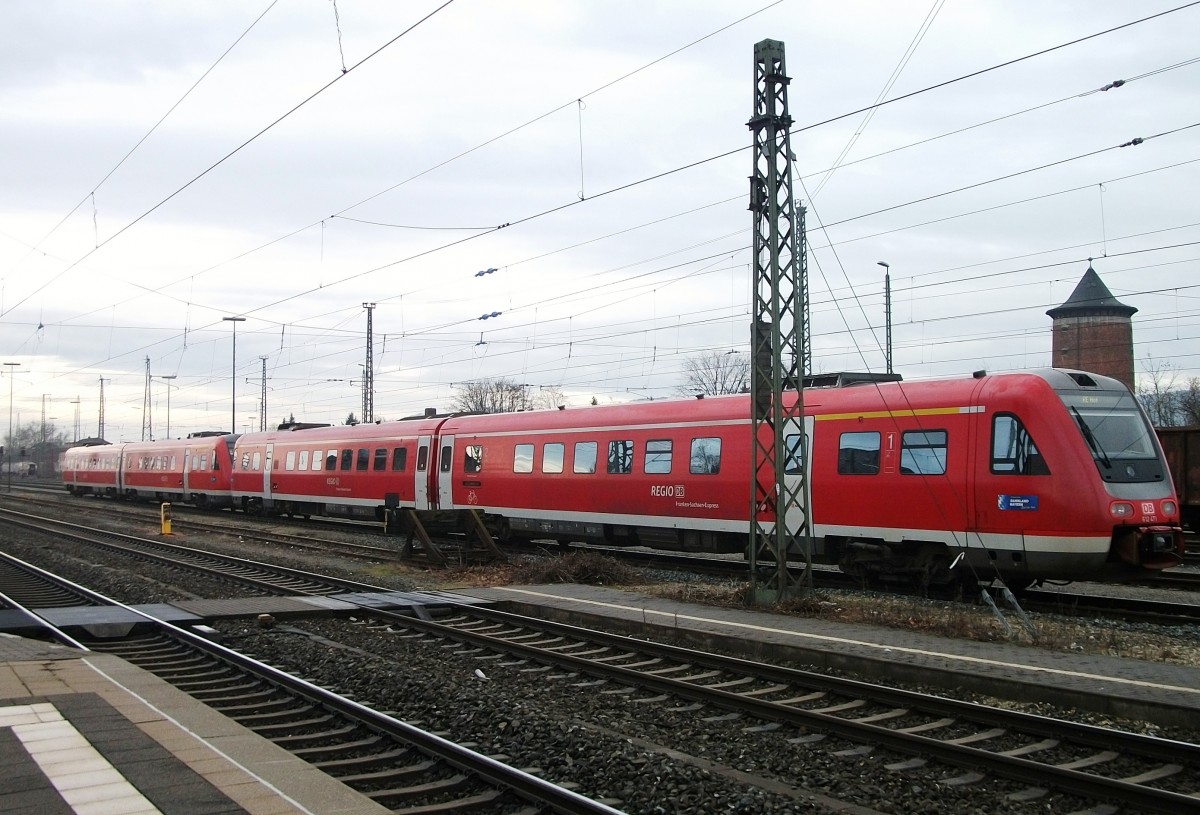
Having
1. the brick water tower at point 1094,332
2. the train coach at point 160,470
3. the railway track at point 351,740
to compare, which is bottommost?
the railway track at point 351,740

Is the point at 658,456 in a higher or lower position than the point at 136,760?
higher

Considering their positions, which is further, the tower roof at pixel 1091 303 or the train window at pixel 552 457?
the tower roof at pixel 1091 303

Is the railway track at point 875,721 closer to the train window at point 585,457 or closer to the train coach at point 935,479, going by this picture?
the train coach at point 935,479

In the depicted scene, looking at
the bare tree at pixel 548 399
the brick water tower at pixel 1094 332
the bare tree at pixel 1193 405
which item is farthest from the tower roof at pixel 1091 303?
the bare tree at pixel 548 399

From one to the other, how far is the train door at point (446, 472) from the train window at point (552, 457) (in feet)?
14.4

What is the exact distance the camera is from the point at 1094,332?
66.8 m

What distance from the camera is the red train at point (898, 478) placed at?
13109 millimetres

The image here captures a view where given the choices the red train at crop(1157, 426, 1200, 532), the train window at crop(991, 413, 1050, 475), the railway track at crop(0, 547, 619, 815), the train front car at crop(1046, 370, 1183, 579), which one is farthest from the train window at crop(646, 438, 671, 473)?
the red train at crop(1157, 426, 1200, 532)

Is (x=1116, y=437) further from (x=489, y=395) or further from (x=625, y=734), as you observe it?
(x=489, y=395)

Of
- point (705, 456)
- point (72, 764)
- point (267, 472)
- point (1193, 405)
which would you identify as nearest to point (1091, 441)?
point (705, 456)

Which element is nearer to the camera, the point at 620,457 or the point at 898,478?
the point at 898,478

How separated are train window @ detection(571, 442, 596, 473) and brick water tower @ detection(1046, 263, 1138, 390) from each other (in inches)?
2068

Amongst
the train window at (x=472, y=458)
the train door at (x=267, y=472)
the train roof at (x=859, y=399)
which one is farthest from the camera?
the train door at (x=267, y=472)

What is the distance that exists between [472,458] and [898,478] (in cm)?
1306
